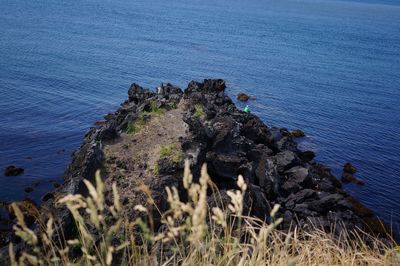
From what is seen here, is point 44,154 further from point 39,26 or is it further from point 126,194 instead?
point 39,26

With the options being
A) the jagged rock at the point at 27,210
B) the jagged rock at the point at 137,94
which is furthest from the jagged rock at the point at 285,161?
the jagged rock at the point at 27,210

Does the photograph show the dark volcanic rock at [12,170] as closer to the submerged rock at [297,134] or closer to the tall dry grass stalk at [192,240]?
the tall dry grass stalk at [192,240]

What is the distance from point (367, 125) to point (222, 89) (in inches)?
603

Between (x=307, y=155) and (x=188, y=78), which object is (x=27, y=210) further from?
(x=188, y=78)

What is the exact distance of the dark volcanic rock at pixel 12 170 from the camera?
2519 centimetres

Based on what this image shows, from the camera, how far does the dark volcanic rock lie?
25192 millimetres

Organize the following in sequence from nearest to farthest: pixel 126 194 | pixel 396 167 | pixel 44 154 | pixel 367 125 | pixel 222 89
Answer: pixel 126 194, pixel 44 154, pixel 396 167, pixel 367 125, pixel 222 89

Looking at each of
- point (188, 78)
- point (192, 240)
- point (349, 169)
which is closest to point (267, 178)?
point (349, 169)

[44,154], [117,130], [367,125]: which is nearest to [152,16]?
[367,125]

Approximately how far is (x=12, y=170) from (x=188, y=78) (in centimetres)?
3072

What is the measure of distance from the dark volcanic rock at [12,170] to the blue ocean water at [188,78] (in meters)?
0.47

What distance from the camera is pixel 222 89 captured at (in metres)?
45.6

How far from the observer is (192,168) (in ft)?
60.0

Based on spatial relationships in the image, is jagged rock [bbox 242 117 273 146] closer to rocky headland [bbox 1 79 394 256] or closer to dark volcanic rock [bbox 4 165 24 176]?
rocky headland [bbox 1 79 394 256]
